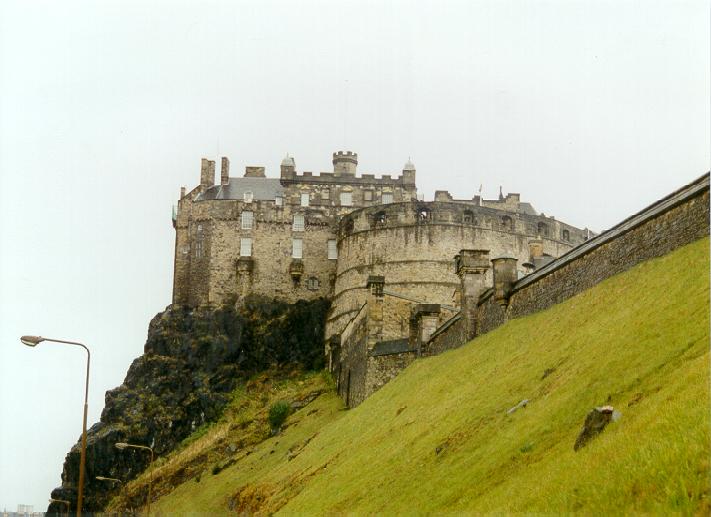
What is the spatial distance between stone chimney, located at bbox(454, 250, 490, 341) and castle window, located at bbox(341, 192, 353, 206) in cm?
3597

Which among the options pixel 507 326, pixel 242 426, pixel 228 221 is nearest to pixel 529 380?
pixel 507 326

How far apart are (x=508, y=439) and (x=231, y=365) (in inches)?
1931

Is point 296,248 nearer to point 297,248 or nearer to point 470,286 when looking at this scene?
point 297,248

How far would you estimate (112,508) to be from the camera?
192 feet

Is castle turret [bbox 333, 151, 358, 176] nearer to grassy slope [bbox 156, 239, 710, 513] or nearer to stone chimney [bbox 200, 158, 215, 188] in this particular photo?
stone chimney [bbox 200, 158, 215, 188]

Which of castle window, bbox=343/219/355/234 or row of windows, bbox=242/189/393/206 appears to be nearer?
castle window, bbox=343/219/355/234

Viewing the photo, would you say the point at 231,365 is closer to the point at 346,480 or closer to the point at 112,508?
the point at 112,508

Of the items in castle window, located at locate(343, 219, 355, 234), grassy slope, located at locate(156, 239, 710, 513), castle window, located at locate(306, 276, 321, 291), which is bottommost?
grassy slope, located at locate(156, 239, 710, 513)

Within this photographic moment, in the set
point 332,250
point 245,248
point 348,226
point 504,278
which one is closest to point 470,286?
point 504,278

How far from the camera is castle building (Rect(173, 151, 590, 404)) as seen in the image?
63438 mm

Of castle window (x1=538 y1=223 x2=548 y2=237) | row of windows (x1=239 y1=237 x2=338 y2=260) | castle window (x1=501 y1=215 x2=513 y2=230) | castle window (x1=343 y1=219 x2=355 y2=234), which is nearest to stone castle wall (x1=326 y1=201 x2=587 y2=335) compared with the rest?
castle window (x1=501 y1=215 x2=513 y2=230)

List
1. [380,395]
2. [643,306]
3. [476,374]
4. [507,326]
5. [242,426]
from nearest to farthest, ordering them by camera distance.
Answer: [643,306] < [476,374] < [507,326] < [380,395] < [242,426]

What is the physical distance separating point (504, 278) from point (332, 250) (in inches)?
1526

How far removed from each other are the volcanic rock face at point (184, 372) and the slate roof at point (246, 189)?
25.4 feet
